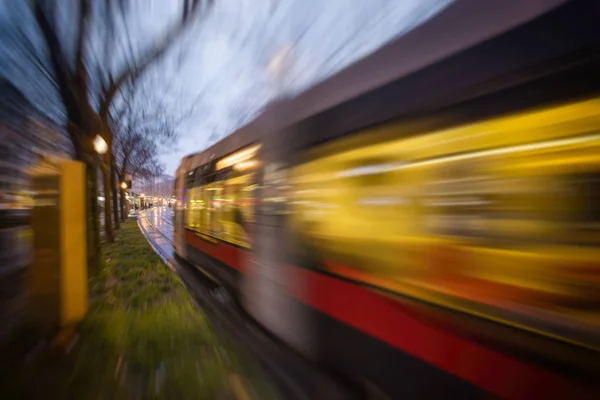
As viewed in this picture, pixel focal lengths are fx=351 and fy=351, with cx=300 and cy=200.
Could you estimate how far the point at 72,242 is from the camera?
434cm

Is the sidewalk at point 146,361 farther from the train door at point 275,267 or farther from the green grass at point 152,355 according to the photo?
the train door at point 275,267

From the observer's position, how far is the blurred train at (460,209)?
1.62 meters

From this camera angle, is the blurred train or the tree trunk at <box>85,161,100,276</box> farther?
the tree trunk at <box>85,161,100,276</box>

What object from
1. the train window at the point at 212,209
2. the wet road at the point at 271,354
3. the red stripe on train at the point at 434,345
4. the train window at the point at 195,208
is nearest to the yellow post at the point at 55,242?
the wet road at the point at 271,354

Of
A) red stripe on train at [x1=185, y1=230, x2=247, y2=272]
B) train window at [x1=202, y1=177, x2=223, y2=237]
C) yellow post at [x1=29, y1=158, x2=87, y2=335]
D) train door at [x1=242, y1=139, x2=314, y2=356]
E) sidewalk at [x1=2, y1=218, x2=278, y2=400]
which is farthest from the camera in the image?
train window at [x1=202, y1=177, x2=223, y2=237]

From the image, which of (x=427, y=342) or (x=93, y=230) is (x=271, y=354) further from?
(x=93, y=230)

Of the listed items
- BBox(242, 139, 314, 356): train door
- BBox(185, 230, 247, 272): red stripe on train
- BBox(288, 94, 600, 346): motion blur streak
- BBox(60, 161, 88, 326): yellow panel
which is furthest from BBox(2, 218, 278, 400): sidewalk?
BBox(288, 94, 600, 346): motion blur streak

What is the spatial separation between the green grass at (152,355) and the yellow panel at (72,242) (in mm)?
332

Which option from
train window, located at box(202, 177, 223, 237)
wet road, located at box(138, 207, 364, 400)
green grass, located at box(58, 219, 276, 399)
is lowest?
wet road, located at box(138, 207, 364, 400)

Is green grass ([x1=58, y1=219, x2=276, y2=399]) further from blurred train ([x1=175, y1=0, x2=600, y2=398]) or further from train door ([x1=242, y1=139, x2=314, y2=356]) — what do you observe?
blurred train ([x1=175, y1=0, x2=600, y2=398])

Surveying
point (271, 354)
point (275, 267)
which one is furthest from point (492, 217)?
point (271, 354)

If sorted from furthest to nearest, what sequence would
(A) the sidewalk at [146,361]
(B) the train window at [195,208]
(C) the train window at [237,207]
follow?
(B) the train window at [195,208] → (C) the train window at [237,207] → (A) the sidewalk at [146,361]

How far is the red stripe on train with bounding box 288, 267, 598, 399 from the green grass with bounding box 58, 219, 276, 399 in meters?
1.06

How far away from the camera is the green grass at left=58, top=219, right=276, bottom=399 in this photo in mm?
3139
